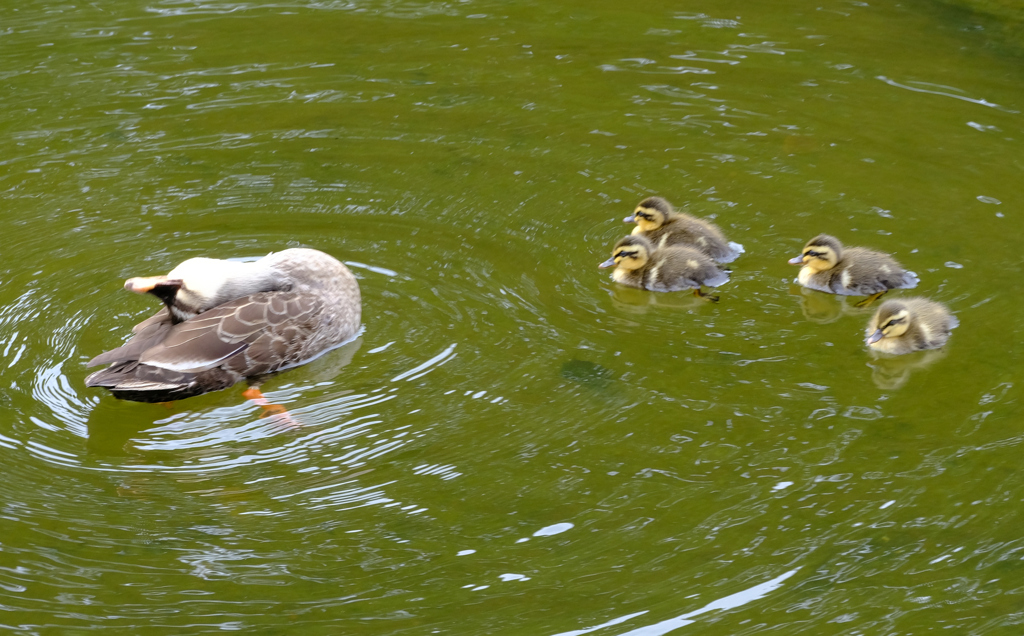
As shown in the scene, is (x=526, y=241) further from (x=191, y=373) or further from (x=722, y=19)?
(x=722, y=19)

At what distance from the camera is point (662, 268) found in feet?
18.6

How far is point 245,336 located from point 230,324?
81 mm

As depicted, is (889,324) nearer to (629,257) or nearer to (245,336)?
(629,257)

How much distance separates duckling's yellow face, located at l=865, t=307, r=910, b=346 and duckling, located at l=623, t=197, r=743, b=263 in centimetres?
92

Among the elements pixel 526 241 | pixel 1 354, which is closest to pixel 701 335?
pixel 526 241

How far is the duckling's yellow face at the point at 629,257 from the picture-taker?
5.59 meters

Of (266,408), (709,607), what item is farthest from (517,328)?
(709,607)

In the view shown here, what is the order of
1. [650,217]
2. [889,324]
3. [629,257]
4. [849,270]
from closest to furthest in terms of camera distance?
[889,324] < [849,270] < [629,257] < [650,217]

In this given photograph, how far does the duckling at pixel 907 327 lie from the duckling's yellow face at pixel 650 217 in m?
1.21

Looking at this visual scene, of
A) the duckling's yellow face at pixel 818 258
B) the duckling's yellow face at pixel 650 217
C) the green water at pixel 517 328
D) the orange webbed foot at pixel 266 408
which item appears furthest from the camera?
the duckling's yellow face at pixel 650 217

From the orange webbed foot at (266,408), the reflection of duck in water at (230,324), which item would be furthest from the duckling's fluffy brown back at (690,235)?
the orange webbed foot at (266,408)

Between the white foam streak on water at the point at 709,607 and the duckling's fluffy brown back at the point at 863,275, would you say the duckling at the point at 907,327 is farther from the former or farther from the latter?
the white foam streak on water at the point at 709,607

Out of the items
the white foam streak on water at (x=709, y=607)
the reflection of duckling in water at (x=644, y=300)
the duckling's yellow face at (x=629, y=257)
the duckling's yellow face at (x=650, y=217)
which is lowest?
the white foam streak on water at (x=709, y=607)

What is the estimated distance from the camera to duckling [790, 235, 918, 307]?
550cm
